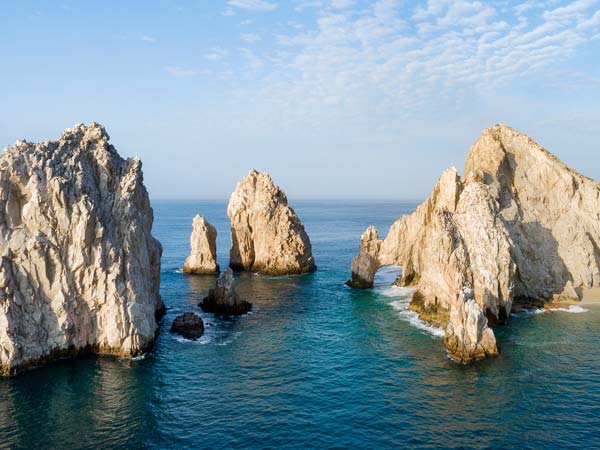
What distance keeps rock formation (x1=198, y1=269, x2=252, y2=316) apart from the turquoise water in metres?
4.32

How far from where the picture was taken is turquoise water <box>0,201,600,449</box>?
3903 centimetres

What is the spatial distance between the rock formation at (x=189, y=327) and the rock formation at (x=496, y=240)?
1301 inches

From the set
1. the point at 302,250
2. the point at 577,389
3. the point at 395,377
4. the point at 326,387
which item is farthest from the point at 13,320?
the point at 302,250

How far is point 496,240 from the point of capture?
6831cm

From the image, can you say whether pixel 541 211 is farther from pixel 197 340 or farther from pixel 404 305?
pixel 197 340

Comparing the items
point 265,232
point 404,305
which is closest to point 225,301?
point 404,305

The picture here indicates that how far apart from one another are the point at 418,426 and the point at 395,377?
10.1 meters

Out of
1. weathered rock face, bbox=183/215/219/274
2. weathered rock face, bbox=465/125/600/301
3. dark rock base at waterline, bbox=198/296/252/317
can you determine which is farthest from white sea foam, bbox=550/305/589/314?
weathered rock face, bbox=183/215/219/274

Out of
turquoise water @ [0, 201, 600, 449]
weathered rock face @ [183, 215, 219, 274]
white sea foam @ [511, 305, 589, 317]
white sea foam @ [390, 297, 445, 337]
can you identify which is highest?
weathered rock face @ [183, 215, 219, 274]

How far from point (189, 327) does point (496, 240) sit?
4568cm

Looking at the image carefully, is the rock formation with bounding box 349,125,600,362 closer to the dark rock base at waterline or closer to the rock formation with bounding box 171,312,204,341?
the dark rock base at waterline

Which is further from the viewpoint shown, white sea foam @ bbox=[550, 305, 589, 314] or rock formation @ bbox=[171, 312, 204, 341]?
white sea foam @ bbox=[550, 305, 589, 314]

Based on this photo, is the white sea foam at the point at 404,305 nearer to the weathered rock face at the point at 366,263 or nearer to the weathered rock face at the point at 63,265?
the weathered rock face at the point at 366,263

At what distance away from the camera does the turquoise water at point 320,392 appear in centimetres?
3903
